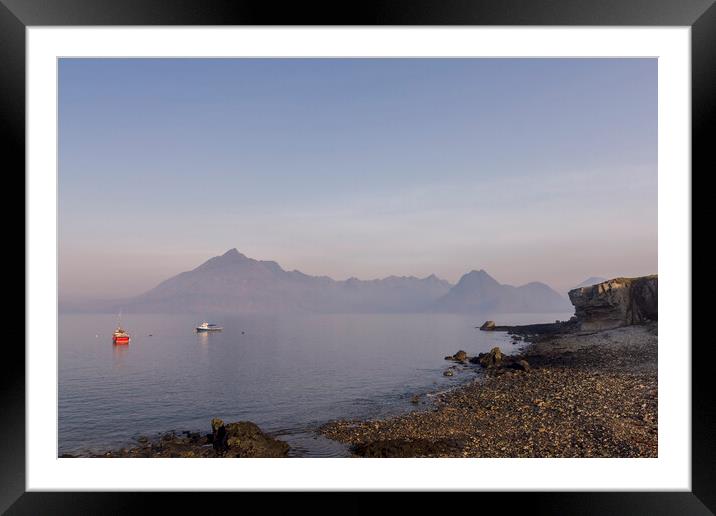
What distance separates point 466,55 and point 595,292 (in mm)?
18185

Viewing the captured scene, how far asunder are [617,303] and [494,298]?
53.0 metres

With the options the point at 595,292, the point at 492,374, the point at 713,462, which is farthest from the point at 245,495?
the point at 595,292

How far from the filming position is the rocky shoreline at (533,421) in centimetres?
549

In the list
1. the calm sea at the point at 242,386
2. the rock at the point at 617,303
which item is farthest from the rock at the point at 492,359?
the rock at the point at 617,303

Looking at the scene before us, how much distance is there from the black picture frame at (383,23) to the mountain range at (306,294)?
59.2 metres

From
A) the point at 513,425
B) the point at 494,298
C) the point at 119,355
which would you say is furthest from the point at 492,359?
the point at 494,298

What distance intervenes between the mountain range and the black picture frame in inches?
2330

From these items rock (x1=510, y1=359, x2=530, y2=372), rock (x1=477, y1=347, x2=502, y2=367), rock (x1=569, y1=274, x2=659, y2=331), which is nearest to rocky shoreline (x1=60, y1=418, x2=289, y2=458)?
rock (x1=510, y1=359, x2=530, y2=372)

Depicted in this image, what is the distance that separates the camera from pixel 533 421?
6.62 metres

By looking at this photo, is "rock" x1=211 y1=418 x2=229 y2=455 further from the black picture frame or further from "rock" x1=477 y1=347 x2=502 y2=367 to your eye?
"rock" x1=477 y1=347 x2=502 y2=367

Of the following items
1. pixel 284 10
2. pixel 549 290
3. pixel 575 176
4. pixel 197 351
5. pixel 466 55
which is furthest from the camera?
pixel 549 290

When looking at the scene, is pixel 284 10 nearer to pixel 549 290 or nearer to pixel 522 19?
pixel 522 19

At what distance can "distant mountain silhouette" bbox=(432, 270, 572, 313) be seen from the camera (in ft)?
215

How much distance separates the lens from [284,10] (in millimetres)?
2080
